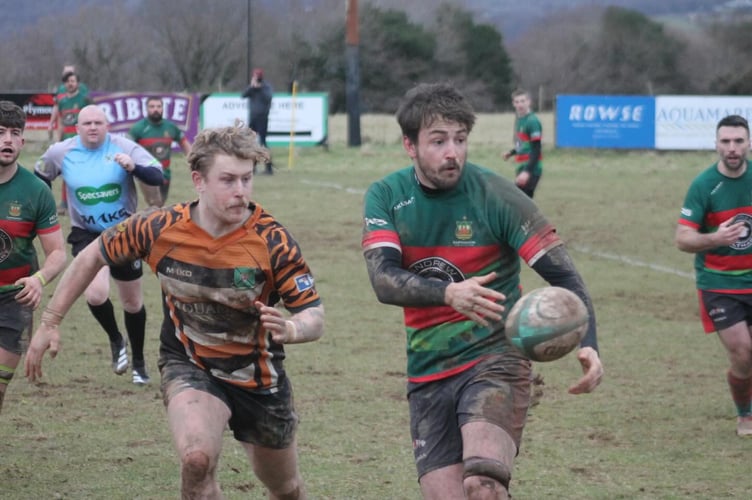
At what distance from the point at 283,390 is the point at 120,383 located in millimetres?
4315

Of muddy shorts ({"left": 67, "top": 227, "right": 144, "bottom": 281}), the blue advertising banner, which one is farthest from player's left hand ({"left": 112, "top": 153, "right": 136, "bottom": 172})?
the blue advertising banner

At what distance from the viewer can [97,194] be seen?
9492 mm

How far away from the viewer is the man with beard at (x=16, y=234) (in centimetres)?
698

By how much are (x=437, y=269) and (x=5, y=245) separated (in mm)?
3081

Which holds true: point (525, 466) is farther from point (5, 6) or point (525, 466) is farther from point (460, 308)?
point (5, 6)

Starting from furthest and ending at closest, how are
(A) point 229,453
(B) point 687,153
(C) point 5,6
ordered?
1. (C) point 5,6
2. (B) point 687,153
3. (A) point 229,453

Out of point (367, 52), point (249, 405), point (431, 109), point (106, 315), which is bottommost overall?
point (106, 315)

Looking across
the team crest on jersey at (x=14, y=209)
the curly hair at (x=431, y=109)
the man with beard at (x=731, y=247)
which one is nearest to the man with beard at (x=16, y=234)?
the team crest on jersey at (x=14, y=209)

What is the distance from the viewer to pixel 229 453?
773 cm

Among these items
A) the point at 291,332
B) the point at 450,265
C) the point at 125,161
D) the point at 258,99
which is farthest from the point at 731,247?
the point at 258,99

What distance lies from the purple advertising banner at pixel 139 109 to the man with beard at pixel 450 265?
24.7 m

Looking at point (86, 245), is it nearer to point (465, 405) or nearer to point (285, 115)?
point (465, 405)

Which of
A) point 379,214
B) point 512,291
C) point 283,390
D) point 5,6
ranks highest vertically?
point 5,6

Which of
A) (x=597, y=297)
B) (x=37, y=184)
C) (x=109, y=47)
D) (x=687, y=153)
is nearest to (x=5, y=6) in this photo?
(x=109, y=47)
